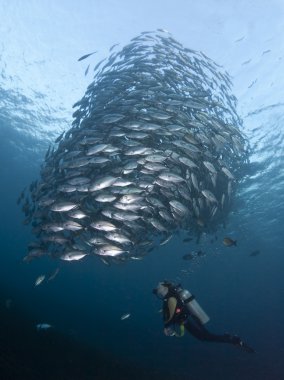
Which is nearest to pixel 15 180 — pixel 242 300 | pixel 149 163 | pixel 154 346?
pixel 154 346

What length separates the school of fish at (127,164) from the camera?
33.6ft

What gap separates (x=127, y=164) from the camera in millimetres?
10156

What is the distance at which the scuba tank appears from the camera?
8930 mm

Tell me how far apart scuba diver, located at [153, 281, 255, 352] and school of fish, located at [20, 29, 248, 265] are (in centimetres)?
222

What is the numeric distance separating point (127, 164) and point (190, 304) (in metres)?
4.55

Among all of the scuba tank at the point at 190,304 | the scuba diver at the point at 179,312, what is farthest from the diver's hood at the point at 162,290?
the scuba tank at the point at 190,304

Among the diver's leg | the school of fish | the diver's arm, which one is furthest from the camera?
the school of fish

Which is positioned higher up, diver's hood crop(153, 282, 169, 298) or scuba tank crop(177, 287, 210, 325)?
diver's hood crop(153, 282, 169, 298)

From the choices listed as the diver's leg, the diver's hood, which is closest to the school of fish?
the diver's hood

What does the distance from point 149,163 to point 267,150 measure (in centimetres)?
1695

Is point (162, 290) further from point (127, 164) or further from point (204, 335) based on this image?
point (127, 164)

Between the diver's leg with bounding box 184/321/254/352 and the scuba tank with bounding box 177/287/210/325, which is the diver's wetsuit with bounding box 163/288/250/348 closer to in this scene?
the diver's leg with bounding box 184/321/254/352

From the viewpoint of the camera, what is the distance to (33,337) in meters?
14.0

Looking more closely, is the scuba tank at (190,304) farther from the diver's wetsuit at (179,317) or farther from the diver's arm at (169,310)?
the diver's arm at (169,310)
